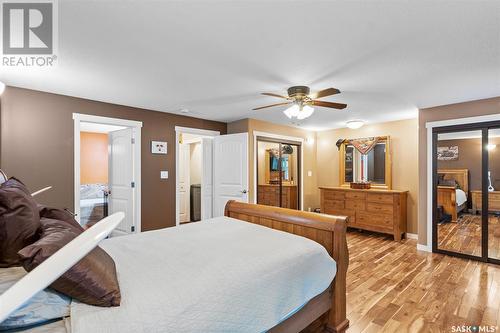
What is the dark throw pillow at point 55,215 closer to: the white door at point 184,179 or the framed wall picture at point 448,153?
the white door at point 184,179

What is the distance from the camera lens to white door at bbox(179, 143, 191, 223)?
5832 millimetres

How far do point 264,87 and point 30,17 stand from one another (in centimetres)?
209

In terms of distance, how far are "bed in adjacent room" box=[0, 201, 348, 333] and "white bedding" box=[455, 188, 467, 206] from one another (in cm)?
285

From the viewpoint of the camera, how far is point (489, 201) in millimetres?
3311

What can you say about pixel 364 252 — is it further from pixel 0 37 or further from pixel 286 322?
pixel 0 37

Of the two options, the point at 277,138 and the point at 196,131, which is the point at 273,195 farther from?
the point at 196,131

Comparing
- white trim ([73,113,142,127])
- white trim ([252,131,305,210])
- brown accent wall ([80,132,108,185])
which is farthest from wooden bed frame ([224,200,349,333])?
brown accent wall ([80,132,108,185])

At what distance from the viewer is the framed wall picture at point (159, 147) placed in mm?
4147

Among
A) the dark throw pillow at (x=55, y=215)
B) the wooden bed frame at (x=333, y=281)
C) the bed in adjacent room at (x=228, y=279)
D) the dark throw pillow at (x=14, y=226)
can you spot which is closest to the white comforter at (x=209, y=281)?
the bed in adjacent room at (x=228, y=279)

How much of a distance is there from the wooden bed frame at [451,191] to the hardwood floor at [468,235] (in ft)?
0.42

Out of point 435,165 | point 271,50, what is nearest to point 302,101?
point 271,50

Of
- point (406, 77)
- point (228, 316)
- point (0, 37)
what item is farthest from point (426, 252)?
point (0, 37)

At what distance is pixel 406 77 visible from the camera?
2576 millimetres

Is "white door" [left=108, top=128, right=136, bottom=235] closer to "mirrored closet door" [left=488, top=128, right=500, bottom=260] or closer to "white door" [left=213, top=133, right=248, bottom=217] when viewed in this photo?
"white door" [left=213, top=133, right=248, bottom=217]
